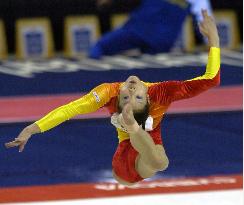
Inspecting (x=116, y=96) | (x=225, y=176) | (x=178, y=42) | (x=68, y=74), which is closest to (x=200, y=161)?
(x=225, y=176)

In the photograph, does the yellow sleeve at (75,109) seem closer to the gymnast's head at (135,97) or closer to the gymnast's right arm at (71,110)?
the gymnast's right arm at (71,110)

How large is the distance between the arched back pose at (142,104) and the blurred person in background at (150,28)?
570 centimetres

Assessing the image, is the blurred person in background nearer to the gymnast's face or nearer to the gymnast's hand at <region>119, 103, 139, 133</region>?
the gymnast's face

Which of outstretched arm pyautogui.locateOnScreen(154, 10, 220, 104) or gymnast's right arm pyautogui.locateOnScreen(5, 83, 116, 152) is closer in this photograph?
outstretched arm pyautogui.locateOnScreen(154, 10, 220, 104)

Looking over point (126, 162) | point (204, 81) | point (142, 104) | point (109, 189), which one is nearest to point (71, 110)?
point (142, 104)

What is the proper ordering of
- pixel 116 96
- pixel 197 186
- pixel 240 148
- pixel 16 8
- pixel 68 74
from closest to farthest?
pixel 116 96 → pixel 197 186 → pixel 240 148 → pixel 68 74 → pixel 16 8

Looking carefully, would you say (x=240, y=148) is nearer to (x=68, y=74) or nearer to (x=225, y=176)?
(x=225, y=176)

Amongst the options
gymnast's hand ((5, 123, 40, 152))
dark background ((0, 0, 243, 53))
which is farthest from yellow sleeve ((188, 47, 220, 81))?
dark background ((0, 0, 243, 53))

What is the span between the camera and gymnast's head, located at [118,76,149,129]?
3.77m

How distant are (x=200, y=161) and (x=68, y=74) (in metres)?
3.71

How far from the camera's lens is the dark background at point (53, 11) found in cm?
1066

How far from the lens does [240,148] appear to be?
6.63 m

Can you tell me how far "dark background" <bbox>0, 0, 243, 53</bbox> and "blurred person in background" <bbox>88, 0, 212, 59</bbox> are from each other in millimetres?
411

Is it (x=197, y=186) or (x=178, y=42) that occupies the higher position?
(x=178, y=42)
